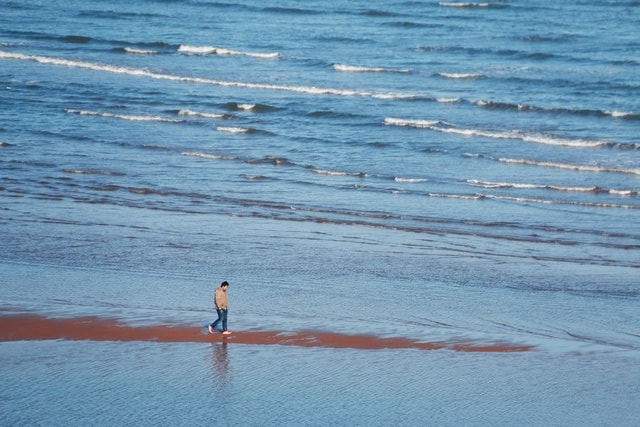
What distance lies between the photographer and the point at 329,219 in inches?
924

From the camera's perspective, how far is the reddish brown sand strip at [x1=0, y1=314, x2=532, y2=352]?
1555cm

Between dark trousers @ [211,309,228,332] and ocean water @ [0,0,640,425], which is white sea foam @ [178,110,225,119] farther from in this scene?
dark trousers @ [211,309,228,332]

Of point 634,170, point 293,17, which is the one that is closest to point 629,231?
point 634,170

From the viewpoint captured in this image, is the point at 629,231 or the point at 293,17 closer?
the point at 629,231

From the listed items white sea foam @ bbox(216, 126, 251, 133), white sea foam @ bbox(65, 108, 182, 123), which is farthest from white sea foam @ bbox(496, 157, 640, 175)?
white sea foam @ bbox(65, 108, 182, 123)

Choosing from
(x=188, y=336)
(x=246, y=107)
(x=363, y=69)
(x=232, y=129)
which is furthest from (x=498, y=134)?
(x=188, y=336)

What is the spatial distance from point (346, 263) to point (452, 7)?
39.5 m

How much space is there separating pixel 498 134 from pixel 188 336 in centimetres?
1900

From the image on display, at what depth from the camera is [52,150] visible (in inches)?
1169

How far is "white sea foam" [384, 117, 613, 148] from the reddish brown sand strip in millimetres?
16770

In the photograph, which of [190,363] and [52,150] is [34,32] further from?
[190,363]

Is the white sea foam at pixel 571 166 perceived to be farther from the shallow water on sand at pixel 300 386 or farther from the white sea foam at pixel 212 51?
the white sea foam at pixel 212 51

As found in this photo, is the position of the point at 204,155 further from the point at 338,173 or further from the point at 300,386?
the point at 300,386

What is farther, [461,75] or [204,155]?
[461,75]
